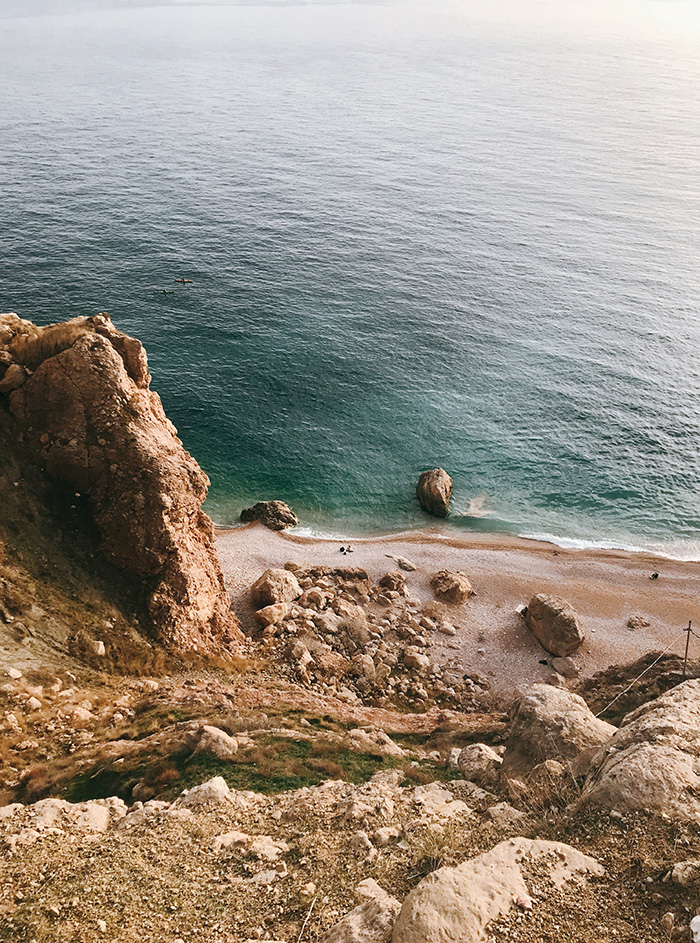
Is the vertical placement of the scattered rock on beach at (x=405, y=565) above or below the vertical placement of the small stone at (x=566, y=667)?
above

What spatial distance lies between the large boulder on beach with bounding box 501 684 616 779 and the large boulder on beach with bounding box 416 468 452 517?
103 feet

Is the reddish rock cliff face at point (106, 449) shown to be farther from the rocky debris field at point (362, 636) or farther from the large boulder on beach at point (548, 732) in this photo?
the large boulder on beach at point (548, 732)

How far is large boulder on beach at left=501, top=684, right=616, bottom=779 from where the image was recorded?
2086 centimetres

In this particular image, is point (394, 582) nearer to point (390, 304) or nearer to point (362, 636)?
point (362, 636)

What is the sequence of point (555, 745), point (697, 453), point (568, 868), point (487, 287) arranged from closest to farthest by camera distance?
1. point (568, 868)
2. point (555, 745)
3. point (697, 453)
4. point (487, 287)

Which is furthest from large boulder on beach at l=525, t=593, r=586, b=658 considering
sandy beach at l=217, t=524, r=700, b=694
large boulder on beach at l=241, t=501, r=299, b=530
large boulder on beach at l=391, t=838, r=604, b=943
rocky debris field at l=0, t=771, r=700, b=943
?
large boulder on beach at l=391, t=838, r=604, b=943

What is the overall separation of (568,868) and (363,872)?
5.30 meters

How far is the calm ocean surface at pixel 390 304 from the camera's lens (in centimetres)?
5853

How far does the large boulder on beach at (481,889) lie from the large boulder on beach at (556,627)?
25.8 m

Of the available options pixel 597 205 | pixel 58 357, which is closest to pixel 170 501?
pixel 58 357

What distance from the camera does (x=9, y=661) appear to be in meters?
22.2

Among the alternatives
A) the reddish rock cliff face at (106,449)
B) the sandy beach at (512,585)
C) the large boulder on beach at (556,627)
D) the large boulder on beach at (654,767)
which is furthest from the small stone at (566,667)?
the reddish rock cliff face at (106,449)

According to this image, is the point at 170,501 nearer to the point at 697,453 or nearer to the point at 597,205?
Result: the point at 697,453

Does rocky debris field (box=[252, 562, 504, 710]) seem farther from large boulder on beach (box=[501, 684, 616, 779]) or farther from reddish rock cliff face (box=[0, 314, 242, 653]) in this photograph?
large boulder on beach (box=[501, 684, 616, 779])
